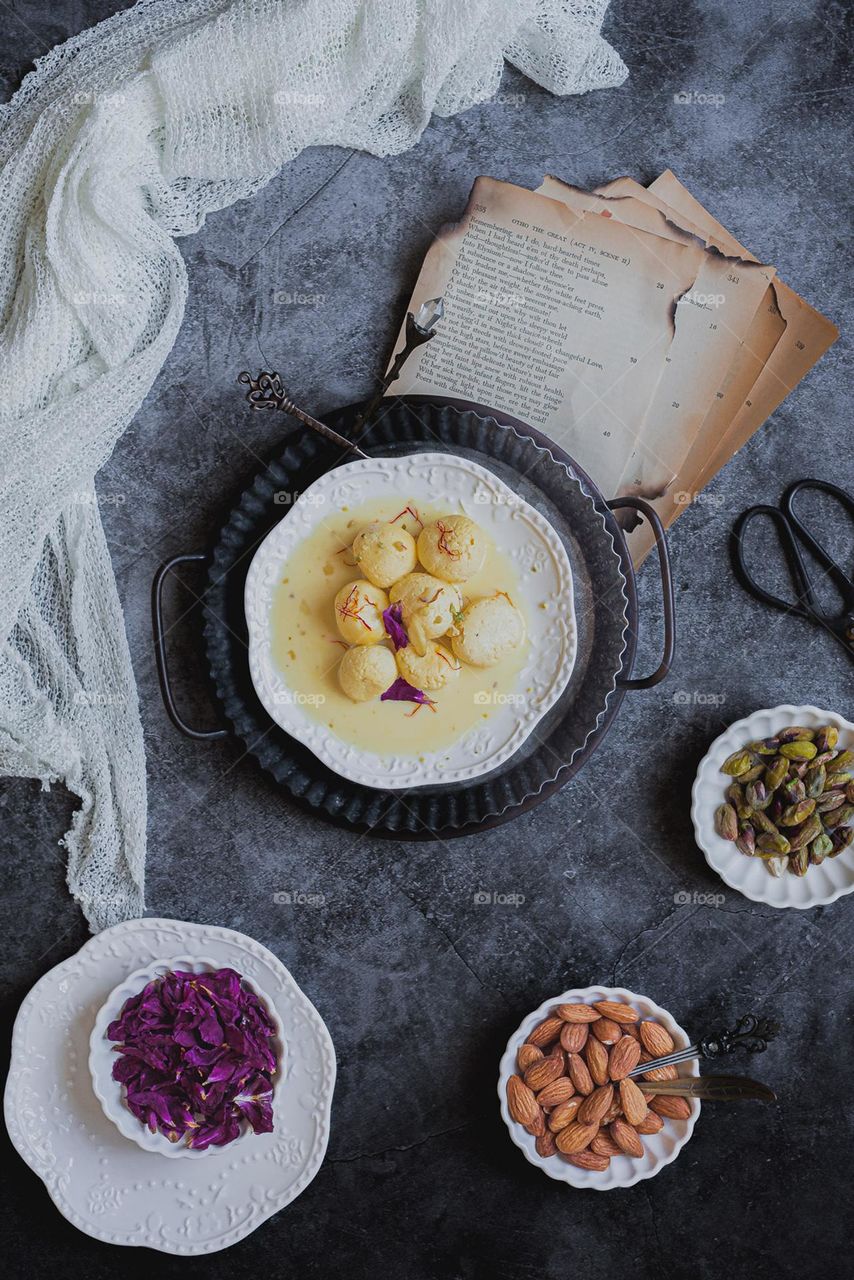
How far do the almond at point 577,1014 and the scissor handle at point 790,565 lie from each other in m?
0.72

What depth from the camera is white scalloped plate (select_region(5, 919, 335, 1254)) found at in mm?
1450

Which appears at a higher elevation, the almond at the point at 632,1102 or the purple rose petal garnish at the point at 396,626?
the purple rose petal garnish at the point at 396,626

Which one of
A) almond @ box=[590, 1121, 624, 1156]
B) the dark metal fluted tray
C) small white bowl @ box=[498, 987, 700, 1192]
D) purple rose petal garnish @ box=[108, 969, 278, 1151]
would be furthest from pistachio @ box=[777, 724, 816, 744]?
purple rose petal garnish @ box=[108, 969, 278, 1151]

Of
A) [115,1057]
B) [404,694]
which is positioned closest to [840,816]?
[404,694]

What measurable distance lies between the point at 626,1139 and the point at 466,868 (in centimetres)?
47

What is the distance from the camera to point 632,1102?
4.66 feet

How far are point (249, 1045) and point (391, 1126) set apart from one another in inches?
13.5

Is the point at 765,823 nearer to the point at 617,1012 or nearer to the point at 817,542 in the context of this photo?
the point at 617,1012

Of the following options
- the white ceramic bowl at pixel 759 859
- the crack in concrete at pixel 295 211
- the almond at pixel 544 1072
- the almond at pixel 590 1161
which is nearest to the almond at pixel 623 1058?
the almond at pixel 544 1072

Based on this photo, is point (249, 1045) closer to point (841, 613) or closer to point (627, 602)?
point (627, 602)

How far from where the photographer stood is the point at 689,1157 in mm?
1548

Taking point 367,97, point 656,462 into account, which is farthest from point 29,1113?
point 367,97

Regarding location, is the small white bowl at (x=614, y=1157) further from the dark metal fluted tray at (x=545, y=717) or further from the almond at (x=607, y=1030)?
the dark metal fluted tray at (x=545, y=717)

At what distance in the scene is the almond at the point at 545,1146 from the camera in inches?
56.6
